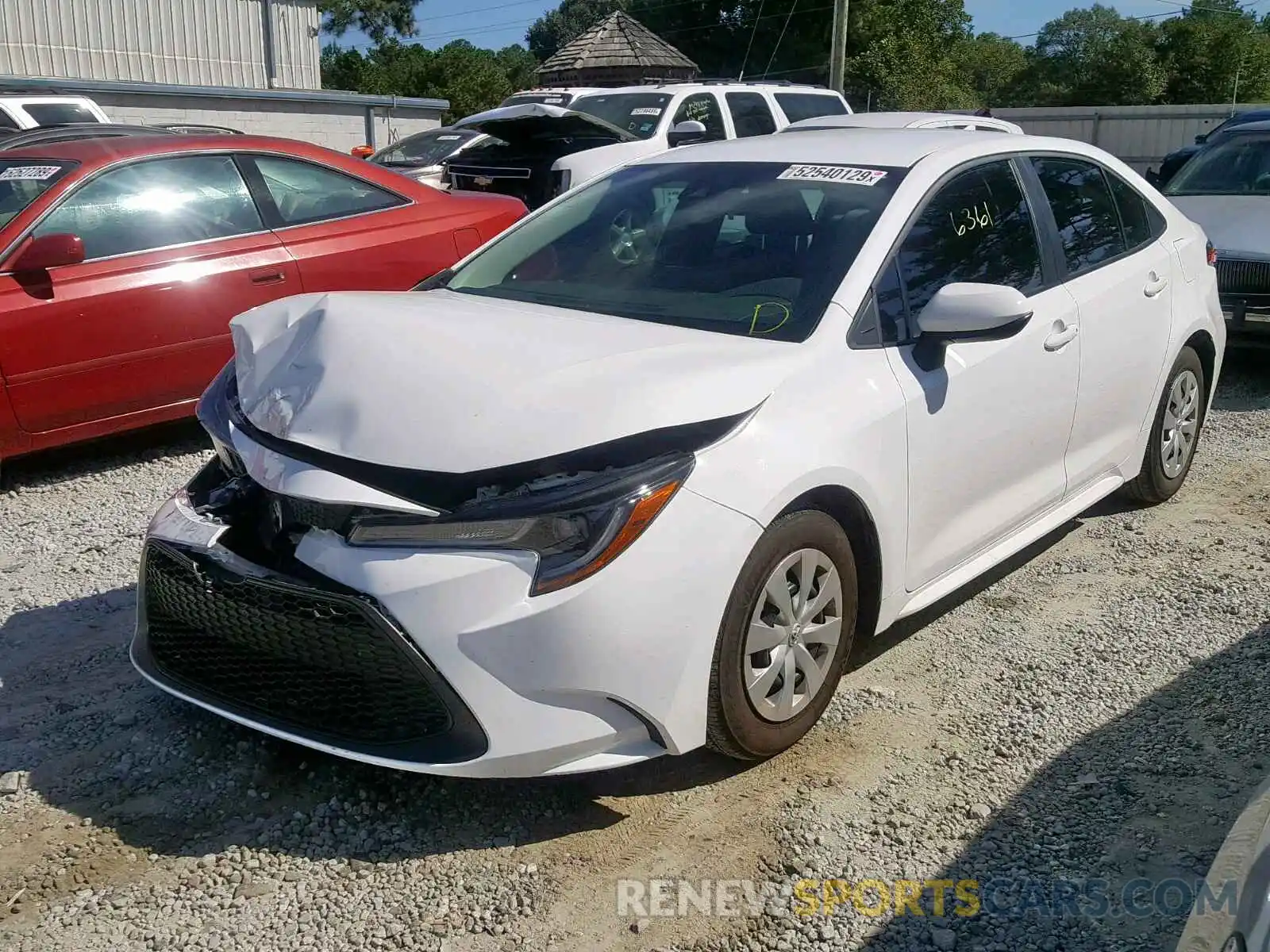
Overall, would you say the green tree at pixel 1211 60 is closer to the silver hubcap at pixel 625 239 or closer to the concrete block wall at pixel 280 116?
the concrete block wall at pixel 280 116

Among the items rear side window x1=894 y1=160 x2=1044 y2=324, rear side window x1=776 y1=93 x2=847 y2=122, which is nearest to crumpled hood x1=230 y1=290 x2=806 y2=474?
rear side window x1=894 y1=160 x2=1044 y2=324

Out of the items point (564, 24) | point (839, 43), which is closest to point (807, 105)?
point (839, 43)

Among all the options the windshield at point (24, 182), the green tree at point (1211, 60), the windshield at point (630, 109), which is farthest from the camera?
the green tree at point (1211, 60)

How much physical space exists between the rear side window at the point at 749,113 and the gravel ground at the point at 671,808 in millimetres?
9510

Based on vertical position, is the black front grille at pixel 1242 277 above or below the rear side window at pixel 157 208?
below

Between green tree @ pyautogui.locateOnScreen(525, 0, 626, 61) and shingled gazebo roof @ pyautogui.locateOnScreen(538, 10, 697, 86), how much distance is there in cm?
3622

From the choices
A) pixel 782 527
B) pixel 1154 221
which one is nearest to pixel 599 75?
pixel 1154 221

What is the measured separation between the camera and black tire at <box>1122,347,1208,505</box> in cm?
511

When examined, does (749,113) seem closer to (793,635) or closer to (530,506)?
(793,635)

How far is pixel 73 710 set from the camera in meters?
3.60

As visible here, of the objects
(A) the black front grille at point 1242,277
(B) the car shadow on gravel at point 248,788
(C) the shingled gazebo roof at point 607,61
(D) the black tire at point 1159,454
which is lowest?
(B) the car shadow on gravel at point 248,788

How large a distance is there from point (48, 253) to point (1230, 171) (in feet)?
25.4

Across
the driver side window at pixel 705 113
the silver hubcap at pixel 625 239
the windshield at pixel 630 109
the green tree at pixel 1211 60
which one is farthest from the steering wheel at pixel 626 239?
the green tree at pixel 1211 60

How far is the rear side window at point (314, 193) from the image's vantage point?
Result: 634 cm
